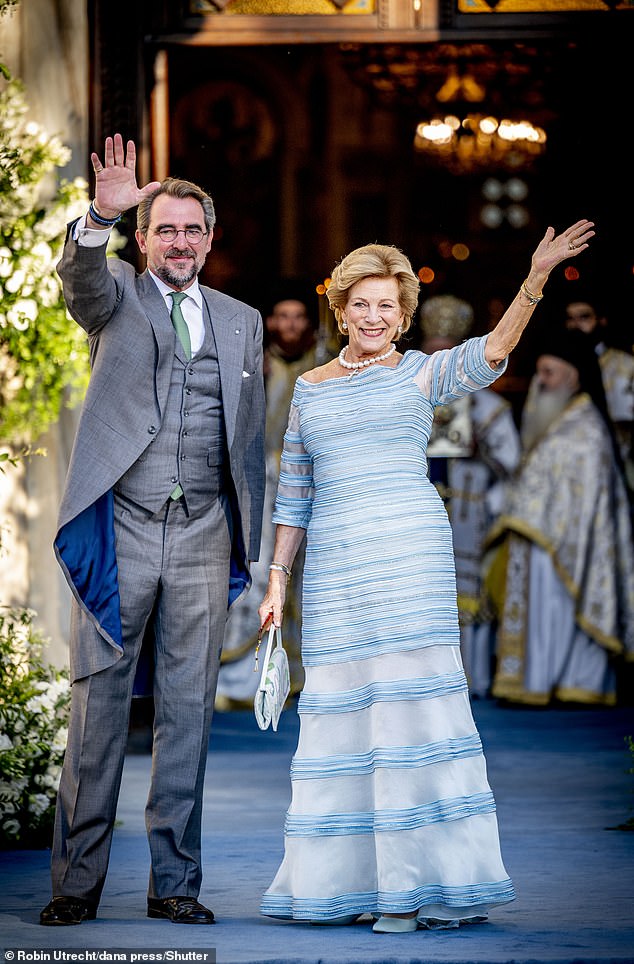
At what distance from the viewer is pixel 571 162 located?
13195 mm

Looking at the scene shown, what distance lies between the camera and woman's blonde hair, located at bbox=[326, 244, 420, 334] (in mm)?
4984

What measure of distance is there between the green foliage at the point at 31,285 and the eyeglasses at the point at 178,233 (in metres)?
2.20

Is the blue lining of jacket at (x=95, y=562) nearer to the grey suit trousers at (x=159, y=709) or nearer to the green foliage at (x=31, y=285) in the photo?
the grey suit trousers at (x=159, y=709)

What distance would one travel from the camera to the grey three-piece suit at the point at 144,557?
189 inches

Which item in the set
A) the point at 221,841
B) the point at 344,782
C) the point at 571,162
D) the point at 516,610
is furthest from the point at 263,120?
the point at 344,782

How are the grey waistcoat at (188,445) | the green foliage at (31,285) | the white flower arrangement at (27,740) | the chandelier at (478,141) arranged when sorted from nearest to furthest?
the grey waistcoat at (188,445) → the white flower arrangement at (27,740) → the green foliage at (31,285) → the chandelier at (478,141)

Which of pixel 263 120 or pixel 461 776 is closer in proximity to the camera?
pixel 461 776

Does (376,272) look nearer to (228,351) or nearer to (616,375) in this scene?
(228,351)

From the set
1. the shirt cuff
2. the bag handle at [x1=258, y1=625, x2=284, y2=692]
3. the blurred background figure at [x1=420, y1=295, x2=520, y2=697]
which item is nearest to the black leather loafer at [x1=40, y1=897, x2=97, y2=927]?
the bag handle at [x1=258, y1=625, x2=284, y2=692]

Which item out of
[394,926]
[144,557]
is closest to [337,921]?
[394,926]

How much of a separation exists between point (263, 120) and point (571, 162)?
2.34 meters

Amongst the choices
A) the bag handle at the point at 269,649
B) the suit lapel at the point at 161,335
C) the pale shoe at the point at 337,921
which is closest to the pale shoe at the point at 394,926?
the pale shoe at the point at 337,921

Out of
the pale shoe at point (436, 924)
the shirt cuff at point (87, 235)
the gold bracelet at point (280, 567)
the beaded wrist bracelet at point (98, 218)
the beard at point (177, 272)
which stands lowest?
the pale shoe at point (436, 924)

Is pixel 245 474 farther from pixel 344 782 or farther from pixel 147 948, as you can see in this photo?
pixel 147 948
